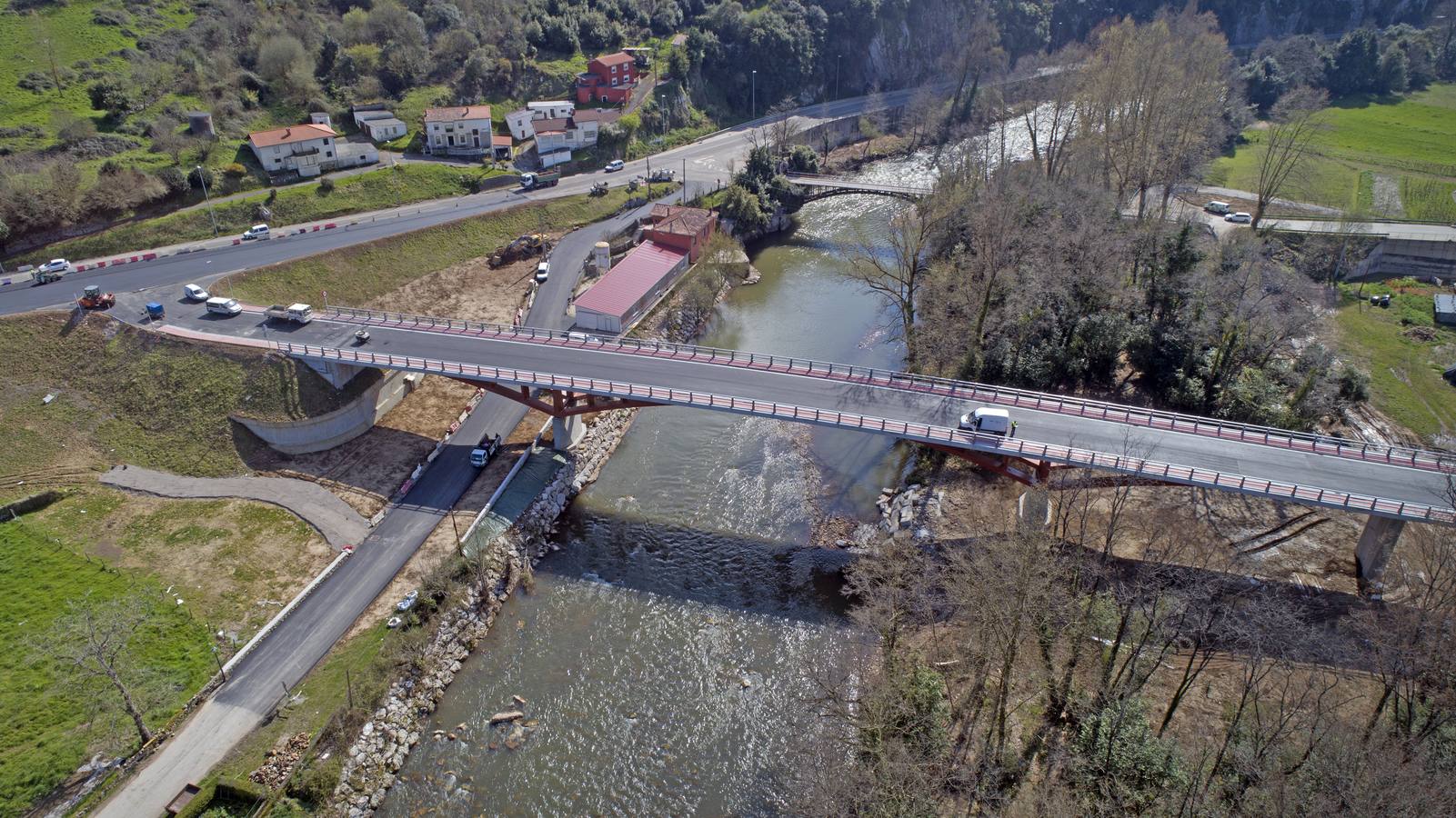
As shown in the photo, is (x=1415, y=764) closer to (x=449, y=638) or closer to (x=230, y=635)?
(x=449, y=638)

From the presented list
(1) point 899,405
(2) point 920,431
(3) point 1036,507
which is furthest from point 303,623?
(3) point 1036,507

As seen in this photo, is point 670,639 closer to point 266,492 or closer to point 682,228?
point 266,492

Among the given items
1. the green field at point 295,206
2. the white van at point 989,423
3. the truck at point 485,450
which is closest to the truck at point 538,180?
the green field at point 295,206

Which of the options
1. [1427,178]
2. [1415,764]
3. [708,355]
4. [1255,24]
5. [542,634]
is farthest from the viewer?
[1255,24]

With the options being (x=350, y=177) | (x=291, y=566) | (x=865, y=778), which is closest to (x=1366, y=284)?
(x=865, y=778)

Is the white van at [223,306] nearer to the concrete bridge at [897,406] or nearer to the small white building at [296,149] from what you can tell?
the concrete bridge at [897,406]

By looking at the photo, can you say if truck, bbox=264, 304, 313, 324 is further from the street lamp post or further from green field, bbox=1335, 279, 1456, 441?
green field, bbox=1335, 279, 1456, 441
